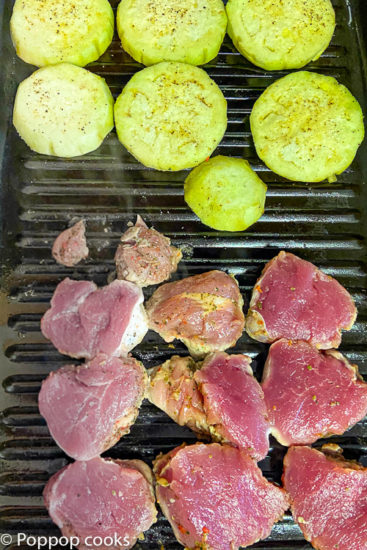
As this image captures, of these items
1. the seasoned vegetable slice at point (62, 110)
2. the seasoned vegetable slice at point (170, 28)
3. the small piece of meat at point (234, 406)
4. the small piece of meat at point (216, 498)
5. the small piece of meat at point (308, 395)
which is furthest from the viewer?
the seasoned vegetable slice at point (170, 28)

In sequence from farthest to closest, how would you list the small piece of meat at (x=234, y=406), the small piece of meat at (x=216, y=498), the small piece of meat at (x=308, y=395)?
1. the small piece of meat at (x=308, y=395)
2. the small piece of meat at (x=234, y=406)
3. the small piece of meat at (x=216, y=498)

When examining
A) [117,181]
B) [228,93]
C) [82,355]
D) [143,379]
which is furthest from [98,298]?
[228,93]

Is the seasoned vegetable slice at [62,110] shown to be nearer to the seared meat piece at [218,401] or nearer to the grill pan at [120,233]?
the grill pan at [120,233]

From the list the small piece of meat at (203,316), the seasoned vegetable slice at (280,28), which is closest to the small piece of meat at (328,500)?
the small piece of meat at (203,316)

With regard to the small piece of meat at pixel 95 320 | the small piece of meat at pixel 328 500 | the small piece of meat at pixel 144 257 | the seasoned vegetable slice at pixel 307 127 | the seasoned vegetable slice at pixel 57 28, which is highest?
the seasoned vegetable slice at pixel 57 28

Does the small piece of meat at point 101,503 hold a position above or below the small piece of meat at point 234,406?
below

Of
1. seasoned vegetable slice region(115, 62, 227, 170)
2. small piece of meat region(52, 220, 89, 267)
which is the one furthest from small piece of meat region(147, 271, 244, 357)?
seasoned vegetable slice region(115, 62, 227, 170)

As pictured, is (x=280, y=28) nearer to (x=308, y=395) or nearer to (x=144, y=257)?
(x=144, y=257)
